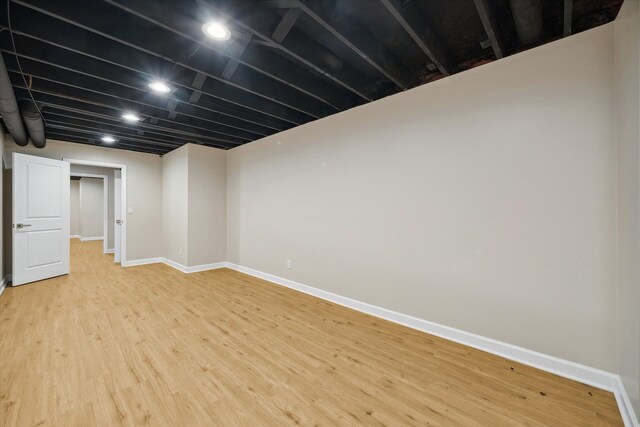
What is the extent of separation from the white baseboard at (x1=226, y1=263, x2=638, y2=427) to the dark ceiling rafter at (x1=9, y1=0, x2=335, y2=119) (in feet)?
8.19

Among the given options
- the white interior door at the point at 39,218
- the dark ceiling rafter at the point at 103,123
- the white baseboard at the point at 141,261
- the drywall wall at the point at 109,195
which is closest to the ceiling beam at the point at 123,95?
the dark ceiling rafter at the point at 103,123

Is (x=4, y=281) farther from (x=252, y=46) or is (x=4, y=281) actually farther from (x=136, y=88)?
(x=252, y=46)

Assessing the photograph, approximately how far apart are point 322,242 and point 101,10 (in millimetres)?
2975

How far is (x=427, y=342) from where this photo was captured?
2.37 m

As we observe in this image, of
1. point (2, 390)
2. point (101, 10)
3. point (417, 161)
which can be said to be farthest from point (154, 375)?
point (417, 161)

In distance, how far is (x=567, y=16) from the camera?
173 cm

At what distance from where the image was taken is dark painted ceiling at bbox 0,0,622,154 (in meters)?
1.75

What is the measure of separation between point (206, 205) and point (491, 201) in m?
4.77

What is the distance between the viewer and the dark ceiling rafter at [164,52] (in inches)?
65.5

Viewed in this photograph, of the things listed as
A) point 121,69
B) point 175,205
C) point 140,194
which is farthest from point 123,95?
point 140,194

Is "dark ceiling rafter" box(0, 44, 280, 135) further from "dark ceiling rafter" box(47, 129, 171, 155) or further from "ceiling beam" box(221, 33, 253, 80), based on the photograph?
"dark ceiling rafter" box(47, 129, 171, 155)

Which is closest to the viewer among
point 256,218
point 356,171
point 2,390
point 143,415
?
point 143,415

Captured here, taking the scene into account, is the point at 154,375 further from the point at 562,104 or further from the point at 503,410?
the point at 562,104

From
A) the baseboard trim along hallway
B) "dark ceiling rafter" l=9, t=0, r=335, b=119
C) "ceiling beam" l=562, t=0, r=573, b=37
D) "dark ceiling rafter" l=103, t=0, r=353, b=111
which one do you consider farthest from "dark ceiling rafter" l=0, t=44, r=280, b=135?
"ceiling beam" l=562, t=0, r=573, b=37
